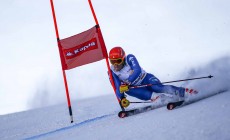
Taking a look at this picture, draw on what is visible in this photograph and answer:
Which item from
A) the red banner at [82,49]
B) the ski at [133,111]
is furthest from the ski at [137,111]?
the red banner at [82,49]

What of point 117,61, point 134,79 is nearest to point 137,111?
point 134,79

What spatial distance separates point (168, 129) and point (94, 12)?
538 cm

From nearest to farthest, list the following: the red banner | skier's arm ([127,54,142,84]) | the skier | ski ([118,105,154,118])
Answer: ski ([118,105,154,118]), the skier, skier's arm ([127,54,142,84]), the red banner

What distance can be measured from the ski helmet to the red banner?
111 centimetres

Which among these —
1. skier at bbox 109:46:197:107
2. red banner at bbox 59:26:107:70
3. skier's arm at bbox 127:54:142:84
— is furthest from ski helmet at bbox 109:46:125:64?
red banner at bbox 59:26:107:70

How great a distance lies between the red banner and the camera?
22.8 feet

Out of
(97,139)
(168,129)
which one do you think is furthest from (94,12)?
(168,129)

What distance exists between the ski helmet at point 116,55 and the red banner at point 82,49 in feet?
3.64

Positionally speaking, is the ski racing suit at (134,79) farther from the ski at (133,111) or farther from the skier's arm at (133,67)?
the ski at (133,111)

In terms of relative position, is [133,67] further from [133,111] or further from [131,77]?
[133,111]

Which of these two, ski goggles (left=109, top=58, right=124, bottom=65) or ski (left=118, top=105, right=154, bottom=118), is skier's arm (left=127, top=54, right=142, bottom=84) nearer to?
ski goggles (left=109, top=58, right=124, bottom=65)

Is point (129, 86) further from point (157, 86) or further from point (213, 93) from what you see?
point (213, 93)

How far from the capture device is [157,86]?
18.8 ft

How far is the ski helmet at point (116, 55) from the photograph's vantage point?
19.1ft
